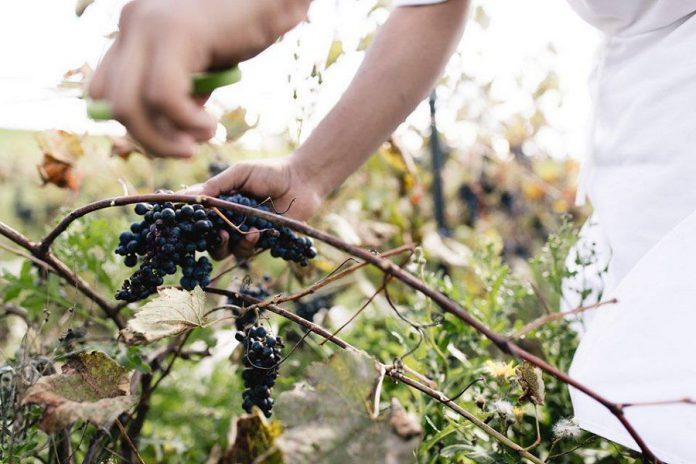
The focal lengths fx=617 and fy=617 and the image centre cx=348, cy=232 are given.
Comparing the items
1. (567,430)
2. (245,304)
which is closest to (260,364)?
(245,304)

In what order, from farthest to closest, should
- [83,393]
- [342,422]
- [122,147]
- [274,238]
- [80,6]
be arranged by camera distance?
[122,147] → [80,6] → [274,238] → [83,393] → [342,422]

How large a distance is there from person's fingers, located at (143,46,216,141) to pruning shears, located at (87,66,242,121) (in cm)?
2

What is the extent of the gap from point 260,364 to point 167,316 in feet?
0.51

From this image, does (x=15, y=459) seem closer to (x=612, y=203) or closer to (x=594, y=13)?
(x=612, y=203)

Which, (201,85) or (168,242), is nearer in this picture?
(201,85)

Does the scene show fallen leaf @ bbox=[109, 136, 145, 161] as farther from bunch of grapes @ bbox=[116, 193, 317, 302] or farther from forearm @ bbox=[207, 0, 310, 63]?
forearm @ bbox=[207, 0, 310, 63]

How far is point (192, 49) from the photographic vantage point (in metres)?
0.50

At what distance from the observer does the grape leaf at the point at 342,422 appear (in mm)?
561

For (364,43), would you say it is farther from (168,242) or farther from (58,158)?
(168,242)

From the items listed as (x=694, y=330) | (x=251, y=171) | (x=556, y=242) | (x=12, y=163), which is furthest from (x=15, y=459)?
(x=12, y=163)

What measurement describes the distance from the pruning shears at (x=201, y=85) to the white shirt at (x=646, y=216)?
22.3 inches

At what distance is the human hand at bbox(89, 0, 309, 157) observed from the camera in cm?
49

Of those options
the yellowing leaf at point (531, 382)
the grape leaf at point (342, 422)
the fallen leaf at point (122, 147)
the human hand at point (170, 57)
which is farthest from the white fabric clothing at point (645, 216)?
the fallen leaf at point (122, 147)

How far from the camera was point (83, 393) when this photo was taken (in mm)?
708
